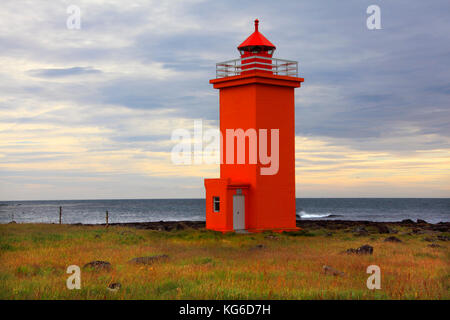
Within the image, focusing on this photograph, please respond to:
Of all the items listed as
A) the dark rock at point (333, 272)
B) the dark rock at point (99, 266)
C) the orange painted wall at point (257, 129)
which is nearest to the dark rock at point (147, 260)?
the dark rock at point (99, 266)

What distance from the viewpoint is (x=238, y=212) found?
87.7 ft

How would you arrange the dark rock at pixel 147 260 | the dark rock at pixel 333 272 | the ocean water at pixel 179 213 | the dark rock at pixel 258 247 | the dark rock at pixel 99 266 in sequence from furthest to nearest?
the ocean water at pixel 179 213
the dark rock at pixel 258 247
the dark rock at pixel 147 260
the dark rock at pixel 99 266
the dark rock at pixel 333 272

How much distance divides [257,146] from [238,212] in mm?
3771

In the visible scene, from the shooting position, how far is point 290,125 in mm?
27578

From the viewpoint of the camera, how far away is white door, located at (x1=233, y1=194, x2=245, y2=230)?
26.5 metres

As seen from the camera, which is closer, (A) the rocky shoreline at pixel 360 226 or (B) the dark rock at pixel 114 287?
(B) the dark rock at pixel 114 287

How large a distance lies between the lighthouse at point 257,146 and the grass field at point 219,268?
8.31 ft

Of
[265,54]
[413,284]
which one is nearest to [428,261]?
[413,284]

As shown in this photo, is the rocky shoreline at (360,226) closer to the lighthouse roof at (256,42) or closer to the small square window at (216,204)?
the small square window at (216,204)

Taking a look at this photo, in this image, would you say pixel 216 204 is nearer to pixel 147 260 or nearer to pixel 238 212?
pixel 238 212

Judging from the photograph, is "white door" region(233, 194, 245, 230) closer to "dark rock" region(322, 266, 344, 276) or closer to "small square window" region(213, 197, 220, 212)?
"small square window" region(213, 197, 220, 212)

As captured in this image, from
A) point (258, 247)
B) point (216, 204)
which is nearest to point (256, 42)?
point (216, 204)

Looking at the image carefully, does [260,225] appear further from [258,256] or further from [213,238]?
[258,256]

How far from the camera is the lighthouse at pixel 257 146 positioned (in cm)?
2645
